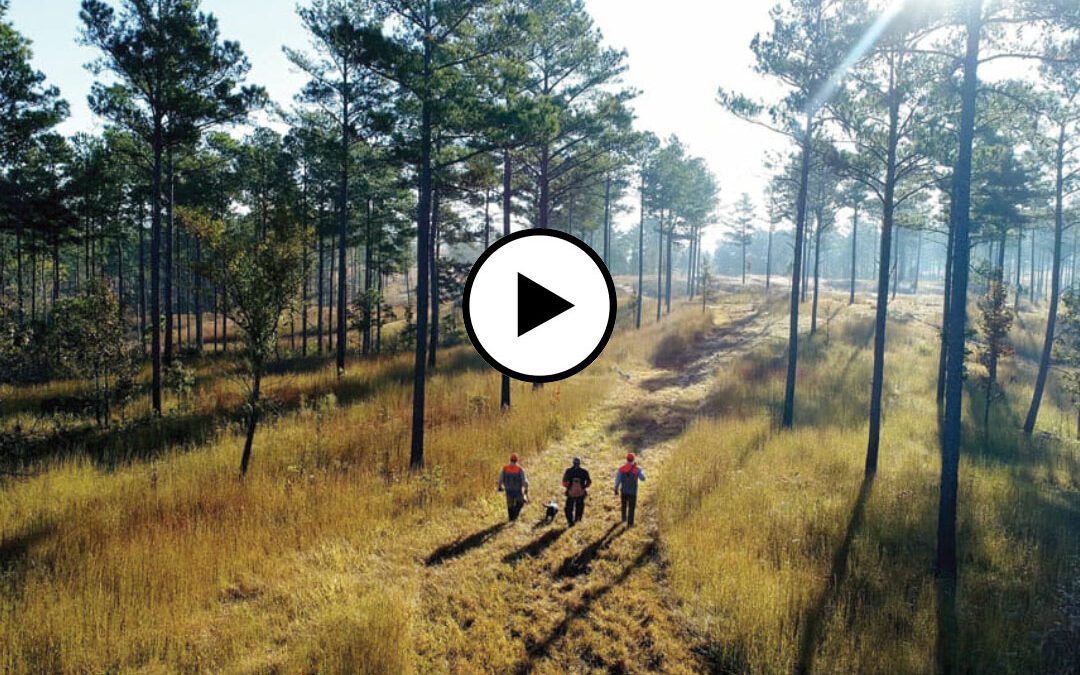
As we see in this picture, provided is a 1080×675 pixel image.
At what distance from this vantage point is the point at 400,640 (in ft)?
19.4

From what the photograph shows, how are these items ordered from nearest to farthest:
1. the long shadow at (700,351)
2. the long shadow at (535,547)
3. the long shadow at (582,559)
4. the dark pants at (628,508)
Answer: the long shadow at (582,559), the long shadow at (535,547), the dark pants at (628,508), the long shadow at (700,351)

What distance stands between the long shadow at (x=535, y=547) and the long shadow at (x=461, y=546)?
723 millimetres

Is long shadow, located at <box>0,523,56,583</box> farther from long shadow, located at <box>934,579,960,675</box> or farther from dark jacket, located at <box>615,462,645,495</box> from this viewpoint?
long shadow, located at <box>934,579,960,675</box>

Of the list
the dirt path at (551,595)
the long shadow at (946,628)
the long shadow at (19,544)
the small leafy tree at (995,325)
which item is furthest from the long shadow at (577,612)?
the small leafy tree at (995,325)

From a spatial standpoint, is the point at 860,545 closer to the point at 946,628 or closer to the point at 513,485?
the point at 946,628

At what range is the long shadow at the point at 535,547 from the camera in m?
8.35

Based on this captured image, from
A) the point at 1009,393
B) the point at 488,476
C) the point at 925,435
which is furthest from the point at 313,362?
the point at 1009,393

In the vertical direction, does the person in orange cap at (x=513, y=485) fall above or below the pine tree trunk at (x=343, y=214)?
below

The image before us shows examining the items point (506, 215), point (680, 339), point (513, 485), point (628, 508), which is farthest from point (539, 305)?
point (680, 339)

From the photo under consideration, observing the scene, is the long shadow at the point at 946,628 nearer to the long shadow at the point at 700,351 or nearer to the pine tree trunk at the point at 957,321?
the pine tree trunk at the point at 957,321

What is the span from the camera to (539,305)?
24.1ft

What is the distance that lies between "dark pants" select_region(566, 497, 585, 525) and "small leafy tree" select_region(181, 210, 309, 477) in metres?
7.36

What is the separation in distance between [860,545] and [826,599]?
2287mm

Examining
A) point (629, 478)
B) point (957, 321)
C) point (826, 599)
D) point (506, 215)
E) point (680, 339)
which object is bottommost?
point (826, 599)
